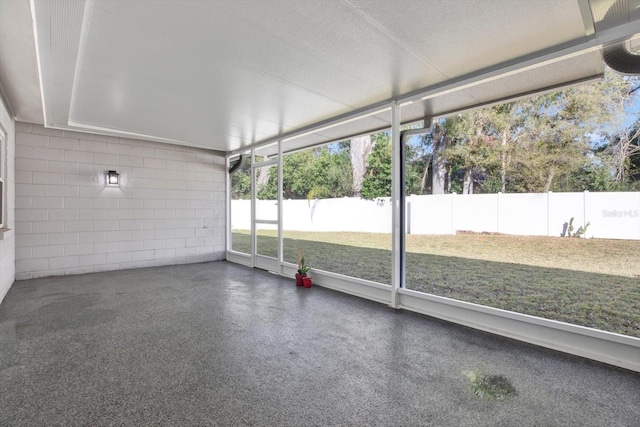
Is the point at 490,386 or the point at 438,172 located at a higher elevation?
the point at 438,172

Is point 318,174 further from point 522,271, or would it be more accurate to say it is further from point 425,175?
point 522,271

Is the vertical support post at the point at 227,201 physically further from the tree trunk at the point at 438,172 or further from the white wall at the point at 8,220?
the tree trunk at the point at 438,172

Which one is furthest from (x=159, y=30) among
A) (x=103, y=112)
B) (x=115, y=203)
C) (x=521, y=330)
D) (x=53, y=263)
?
(x=53, y=263)

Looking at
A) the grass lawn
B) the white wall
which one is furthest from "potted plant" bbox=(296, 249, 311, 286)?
the white wall

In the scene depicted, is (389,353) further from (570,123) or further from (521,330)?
(570,123)

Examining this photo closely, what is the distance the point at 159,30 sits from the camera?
2230mm

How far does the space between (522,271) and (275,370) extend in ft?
15.8

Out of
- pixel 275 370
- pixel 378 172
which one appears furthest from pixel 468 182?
pixel 275 370

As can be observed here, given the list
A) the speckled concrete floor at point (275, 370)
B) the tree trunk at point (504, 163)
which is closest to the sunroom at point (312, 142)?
the tree trunk at point (504, 163)

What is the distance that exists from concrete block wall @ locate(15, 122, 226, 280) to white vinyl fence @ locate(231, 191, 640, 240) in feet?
3.17

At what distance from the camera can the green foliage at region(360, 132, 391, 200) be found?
8352 millimetres

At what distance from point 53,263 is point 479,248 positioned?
7.70 metres

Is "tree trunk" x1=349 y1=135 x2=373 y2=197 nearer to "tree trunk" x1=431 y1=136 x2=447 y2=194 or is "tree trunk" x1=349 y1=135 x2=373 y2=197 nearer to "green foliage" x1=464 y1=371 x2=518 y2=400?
"tree trunk" x1=431 y1=136 x2=447 y2=194

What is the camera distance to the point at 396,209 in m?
3.68
